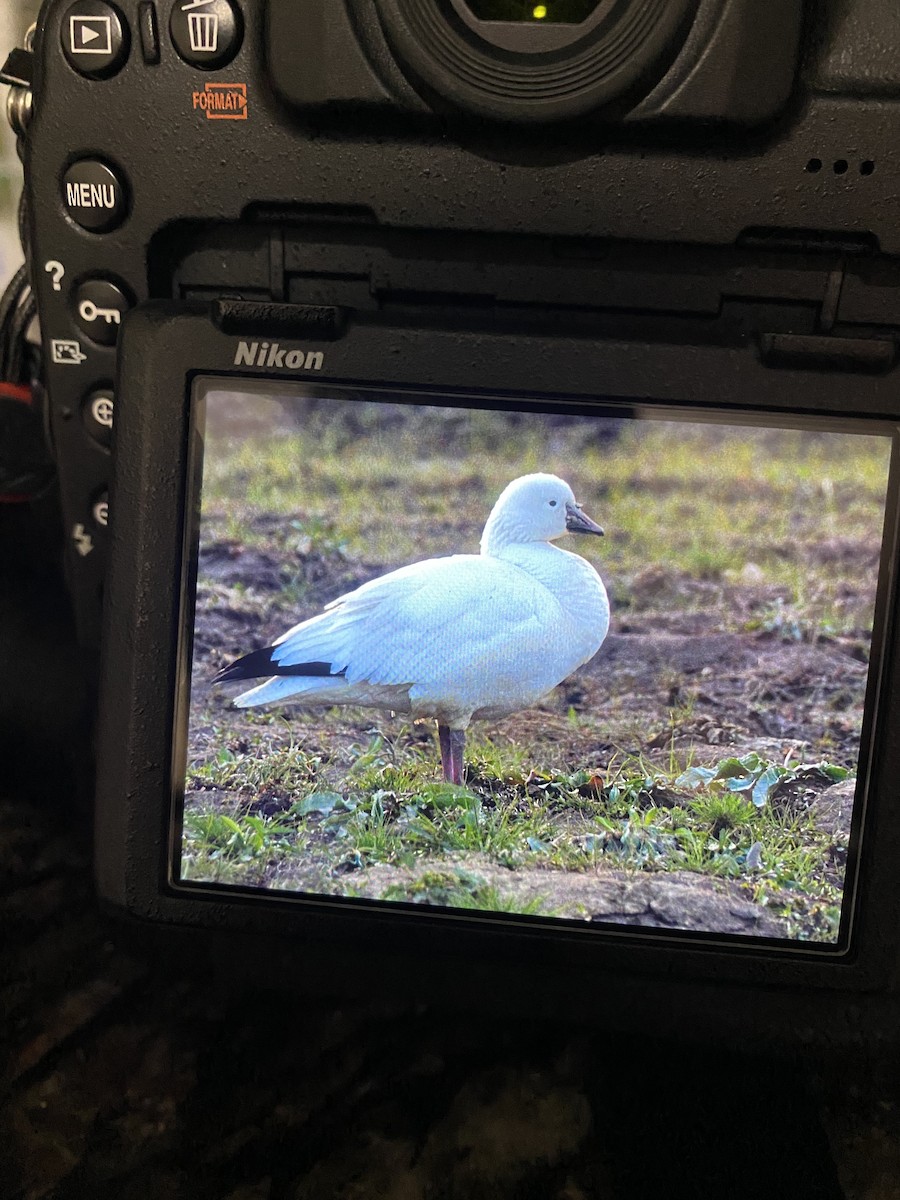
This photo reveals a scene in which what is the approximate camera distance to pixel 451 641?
18.8 inches

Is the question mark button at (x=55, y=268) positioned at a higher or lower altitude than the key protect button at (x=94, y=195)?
lower

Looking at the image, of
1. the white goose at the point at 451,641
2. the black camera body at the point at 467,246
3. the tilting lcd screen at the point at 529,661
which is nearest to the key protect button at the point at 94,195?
the black camera body at the point at 467,246

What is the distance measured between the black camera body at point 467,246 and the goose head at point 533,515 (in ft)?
0.13

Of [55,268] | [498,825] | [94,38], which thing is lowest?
[498,825]

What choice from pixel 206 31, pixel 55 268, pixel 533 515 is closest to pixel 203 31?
pixel 206 31

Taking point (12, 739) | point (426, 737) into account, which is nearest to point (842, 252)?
point (426, 737)

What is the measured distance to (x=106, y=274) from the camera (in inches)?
Result: 19.8

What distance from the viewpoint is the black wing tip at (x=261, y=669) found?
1.57ft

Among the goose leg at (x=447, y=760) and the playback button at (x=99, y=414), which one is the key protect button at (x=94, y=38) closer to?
the playback button at (x=99, y=414)

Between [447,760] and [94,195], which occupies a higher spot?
[94,195]

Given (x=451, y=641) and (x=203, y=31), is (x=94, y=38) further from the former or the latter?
(x=451, y=641)

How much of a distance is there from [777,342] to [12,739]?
0.51 meters

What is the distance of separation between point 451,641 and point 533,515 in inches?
2.9

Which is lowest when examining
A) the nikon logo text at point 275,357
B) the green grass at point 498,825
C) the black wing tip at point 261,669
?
the green grass at point 498,825
